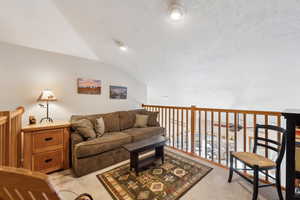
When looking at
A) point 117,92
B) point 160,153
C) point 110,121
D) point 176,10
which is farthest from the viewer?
point 117,92

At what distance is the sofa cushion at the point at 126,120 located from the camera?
3354 mm

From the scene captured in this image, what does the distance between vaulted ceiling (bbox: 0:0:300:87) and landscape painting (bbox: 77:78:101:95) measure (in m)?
0.64

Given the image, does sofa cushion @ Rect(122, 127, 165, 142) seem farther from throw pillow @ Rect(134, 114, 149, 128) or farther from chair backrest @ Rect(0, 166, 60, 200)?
chair backrest @ Rect(0, 166, 60, 200)

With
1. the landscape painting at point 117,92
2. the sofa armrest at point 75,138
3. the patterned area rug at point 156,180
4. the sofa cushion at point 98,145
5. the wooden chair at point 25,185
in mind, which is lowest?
the patterned area rug at point 156,180

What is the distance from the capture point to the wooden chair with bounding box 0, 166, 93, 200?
0.48m

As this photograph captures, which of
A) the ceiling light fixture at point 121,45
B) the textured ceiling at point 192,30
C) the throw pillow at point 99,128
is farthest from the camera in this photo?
the ceiling light fixture at point 121,45

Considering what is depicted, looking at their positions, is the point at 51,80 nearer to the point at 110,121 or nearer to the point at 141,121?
the point at 110,121

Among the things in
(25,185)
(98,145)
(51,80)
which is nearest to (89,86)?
(51,80)

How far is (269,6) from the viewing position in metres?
1.47

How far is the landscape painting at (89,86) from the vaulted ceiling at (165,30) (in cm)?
64

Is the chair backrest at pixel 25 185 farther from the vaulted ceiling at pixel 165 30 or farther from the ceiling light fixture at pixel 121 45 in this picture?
the ceiling light fixture at pixel 121 45

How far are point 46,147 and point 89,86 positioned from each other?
1.70m

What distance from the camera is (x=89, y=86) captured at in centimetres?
336

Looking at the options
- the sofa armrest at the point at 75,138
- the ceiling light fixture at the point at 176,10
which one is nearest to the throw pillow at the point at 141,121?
the sofa armrest at the point at 75,138
